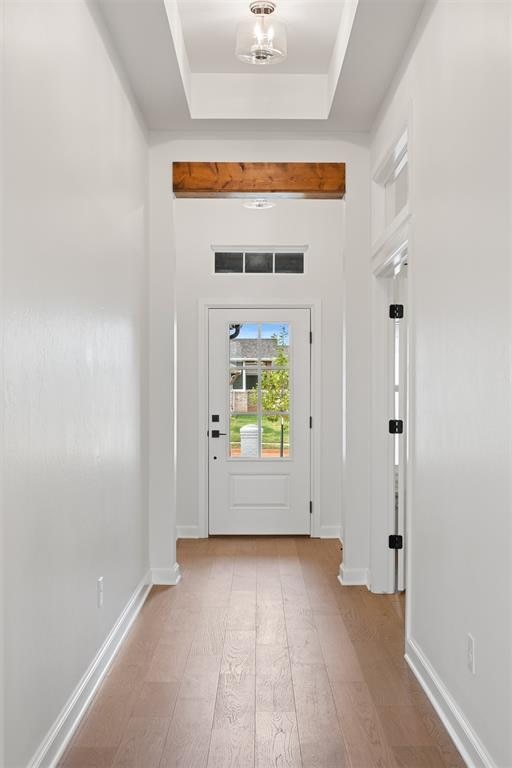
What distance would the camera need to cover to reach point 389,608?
13.4 feet

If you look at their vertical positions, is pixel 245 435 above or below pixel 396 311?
below

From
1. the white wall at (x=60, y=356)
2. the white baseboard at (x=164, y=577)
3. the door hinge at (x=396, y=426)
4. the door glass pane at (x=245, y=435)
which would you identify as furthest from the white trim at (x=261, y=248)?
the white baseboard at (x=164, y=577)

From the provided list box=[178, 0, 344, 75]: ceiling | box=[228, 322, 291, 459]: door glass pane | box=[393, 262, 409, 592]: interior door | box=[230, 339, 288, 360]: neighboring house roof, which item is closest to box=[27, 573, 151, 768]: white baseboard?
box=[393, 262, 409, 592]: interior door

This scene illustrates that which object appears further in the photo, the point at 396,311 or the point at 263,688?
the point at 396,311

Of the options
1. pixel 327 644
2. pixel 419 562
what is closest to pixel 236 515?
pixel 327 644

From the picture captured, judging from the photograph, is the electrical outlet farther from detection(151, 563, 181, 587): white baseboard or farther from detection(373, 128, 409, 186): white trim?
detection(151, 563, 181, 587): white baseboard

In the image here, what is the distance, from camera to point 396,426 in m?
4.41

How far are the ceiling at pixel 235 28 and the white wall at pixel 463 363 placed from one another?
24.7 inches

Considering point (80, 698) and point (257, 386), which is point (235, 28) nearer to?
point (257, 386)

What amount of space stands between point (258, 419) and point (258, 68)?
2890 mm

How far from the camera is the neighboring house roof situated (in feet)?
20.3

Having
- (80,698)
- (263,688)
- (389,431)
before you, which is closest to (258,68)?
(389,431)

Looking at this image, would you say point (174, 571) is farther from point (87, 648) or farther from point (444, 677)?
point (444, 677)

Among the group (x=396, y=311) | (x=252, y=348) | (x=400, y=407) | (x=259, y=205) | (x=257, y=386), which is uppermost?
(x=259, y=205)
